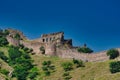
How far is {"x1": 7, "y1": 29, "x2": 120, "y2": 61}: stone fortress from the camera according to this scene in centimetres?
12694

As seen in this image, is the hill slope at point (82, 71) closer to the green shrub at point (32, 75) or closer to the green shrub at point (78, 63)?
the green shrub at point (32, 75)

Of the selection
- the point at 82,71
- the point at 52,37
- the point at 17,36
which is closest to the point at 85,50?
the point at 52,37

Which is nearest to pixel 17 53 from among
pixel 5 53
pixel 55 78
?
pixel 5 53

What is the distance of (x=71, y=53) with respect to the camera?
5148 inches

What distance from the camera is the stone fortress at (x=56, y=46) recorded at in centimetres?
12694

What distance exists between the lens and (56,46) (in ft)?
441

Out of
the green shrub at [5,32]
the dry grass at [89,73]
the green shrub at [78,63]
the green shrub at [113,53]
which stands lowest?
the dry grass at [89,73]

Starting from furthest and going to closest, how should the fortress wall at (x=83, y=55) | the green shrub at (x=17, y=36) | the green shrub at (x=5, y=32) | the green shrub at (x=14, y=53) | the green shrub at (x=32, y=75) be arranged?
the green shrub at (x=5, y=32) → the green shrub at (x=17, y=36) → the green shrub at (x=14, y=53) → the fortress wall at (x=83, y=55) → the green shrub at (x=32, y=75)

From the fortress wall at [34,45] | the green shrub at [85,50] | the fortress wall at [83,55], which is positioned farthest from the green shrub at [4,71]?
the green shrub at [85,50]

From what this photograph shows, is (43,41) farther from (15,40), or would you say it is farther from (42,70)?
(42,70)

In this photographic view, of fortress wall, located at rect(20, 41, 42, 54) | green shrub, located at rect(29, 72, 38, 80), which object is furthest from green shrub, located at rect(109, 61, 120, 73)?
fortress wall, located at rect(20, 41, 42, 54)

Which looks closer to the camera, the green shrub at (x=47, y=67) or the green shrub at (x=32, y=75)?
the green shrub at (x=32, y=75)

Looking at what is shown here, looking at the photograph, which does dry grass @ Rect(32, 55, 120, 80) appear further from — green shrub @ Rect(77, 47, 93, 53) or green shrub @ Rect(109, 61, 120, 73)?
green shrub @ Rect(77, 47, 93, 53)

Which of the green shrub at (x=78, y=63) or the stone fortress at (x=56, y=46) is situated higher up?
the stone fortress at (x=56, y=46)
